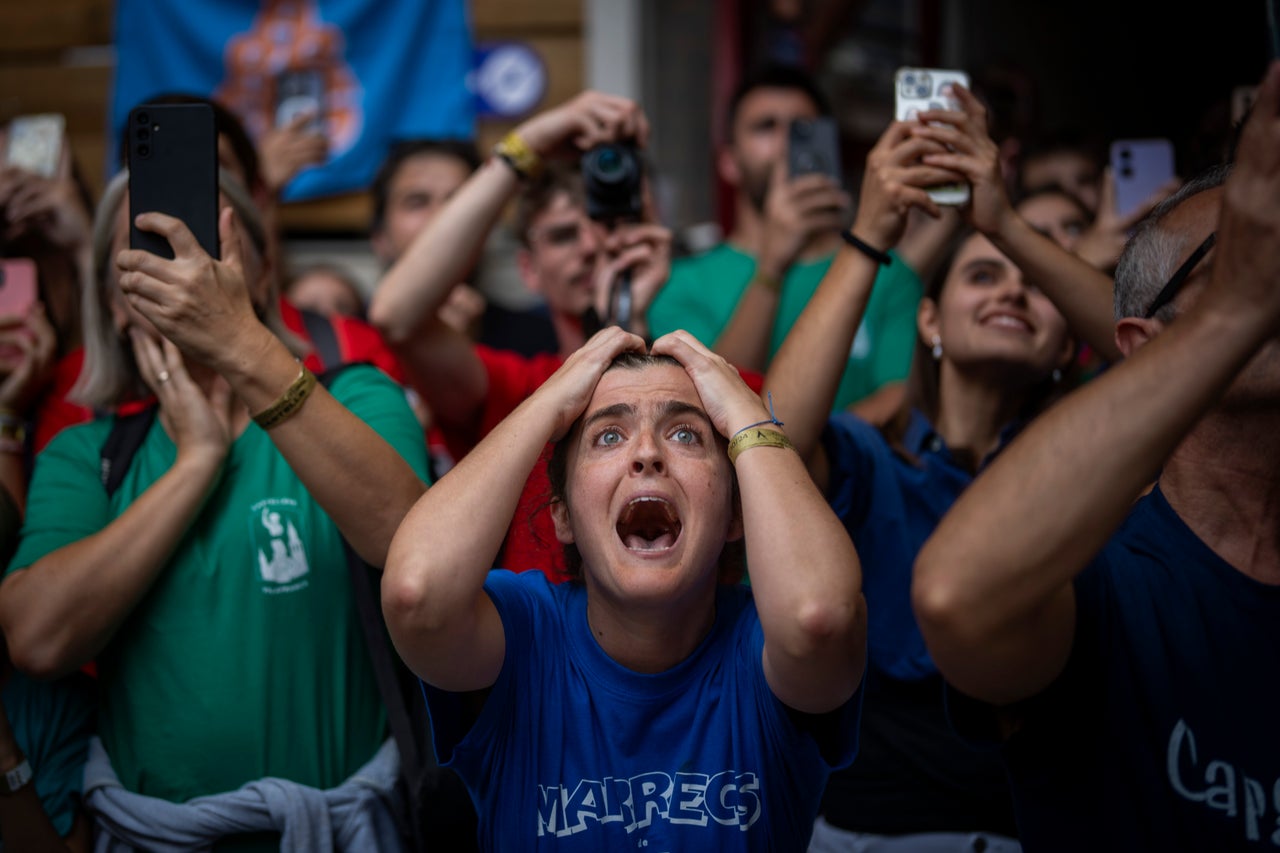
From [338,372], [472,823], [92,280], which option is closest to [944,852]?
[472,823]

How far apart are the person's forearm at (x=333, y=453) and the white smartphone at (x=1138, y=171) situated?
1.78 meters

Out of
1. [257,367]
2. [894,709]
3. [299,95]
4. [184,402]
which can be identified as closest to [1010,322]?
[894,709]

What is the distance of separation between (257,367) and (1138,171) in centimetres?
200

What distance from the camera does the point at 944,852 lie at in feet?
7.18

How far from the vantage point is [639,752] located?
166cm

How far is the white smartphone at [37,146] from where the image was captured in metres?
3.10

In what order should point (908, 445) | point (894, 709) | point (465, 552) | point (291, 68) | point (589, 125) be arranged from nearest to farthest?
point (465, 552), point (894, 709), point (908, 445), point (589, 125), point (291, 68)

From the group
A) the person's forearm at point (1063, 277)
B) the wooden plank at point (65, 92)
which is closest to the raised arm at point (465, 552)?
the person's forearm at point (1063, 277)

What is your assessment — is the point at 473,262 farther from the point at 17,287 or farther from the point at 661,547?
the point at 661,547

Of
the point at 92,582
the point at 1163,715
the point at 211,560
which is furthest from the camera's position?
the point at 211,560

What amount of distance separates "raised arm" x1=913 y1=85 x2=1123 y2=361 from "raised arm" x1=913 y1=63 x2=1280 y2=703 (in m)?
0.82

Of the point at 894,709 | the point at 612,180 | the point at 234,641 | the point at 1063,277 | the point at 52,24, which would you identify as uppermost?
the point at 52,24

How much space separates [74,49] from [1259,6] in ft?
17.7

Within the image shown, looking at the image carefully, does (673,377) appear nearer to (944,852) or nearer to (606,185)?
(606,185)
